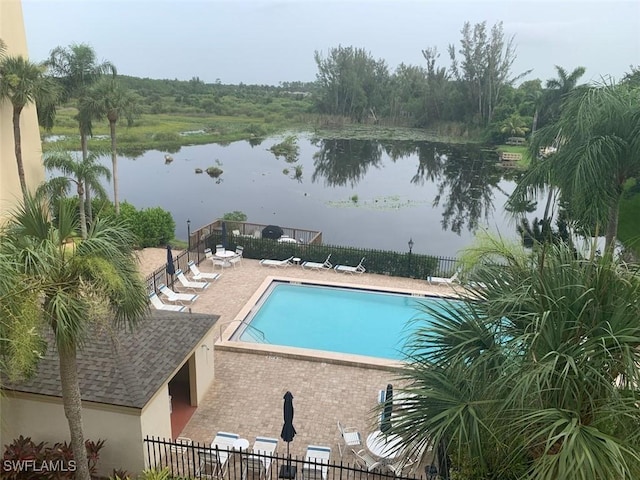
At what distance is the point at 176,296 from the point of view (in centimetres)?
1470

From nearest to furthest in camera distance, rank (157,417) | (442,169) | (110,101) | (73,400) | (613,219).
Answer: (73,400), (157,417), (613,219), (110,101), (442,169)

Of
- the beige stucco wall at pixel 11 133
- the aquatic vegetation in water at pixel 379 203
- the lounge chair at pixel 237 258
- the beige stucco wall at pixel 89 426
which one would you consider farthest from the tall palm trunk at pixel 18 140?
the aquatic vegetation in water at pixel 379 203

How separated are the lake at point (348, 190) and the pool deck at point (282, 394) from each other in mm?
12649

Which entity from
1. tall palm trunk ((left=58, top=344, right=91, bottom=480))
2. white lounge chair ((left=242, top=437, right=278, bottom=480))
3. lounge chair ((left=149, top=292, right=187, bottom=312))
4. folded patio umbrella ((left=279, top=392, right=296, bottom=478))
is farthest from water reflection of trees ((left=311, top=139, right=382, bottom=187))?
tall palm trunk ((left=58, top=344, right=91, bottom=480))

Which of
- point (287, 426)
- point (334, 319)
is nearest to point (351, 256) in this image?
point (334, 319)

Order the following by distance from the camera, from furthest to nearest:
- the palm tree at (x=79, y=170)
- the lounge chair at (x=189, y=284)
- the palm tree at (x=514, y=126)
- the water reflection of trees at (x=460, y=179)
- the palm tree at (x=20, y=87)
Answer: the palm tree at (x=514, y=126) < the water reflection of trees at (x=460, y=179) < the palm tree at (x=79, y=170) < the lounge chair at (x=189, y=284) < the palm tree at (x=20, y=87)

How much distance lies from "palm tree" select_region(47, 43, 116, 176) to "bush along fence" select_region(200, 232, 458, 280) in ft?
27.2

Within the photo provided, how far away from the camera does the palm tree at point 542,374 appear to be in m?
3.84

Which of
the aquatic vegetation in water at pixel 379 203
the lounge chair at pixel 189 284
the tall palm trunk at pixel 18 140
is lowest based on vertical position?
the aquatic vegetation in water at pixel 379 203

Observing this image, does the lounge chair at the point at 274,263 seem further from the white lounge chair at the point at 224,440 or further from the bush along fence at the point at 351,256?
the white lounge chair at the point at 224,440

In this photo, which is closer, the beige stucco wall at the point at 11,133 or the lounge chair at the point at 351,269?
the beige stucco wall at the point at 11,133

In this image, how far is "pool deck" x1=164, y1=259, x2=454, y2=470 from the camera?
912 centimetres

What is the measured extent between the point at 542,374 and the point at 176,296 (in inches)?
489

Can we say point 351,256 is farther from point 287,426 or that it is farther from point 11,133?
point 11,133
